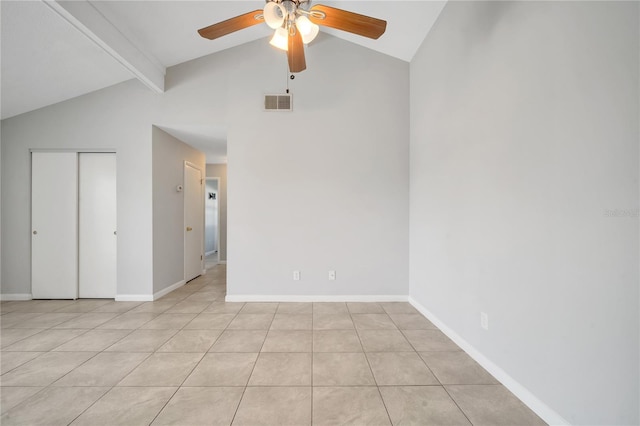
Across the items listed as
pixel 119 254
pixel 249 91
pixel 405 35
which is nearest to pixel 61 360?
pixel 119 254

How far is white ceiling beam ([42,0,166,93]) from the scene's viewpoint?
6.69 feet

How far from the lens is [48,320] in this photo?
8.93 feet

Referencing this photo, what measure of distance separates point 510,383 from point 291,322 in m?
1.94

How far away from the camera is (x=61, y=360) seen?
1977 mm

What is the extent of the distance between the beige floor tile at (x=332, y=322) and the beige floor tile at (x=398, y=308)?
22.9 inches

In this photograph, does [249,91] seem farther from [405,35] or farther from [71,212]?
[71,212]

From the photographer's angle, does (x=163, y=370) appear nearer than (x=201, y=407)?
No

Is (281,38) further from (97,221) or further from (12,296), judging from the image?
(12,296)

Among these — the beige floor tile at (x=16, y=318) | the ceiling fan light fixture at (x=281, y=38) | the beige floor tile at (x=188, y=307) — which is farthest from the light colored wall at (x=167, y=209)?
the ceiling fan light fixture at (x=281, y=38)

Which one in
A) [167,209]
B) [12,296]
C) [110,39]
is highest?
[110,39]

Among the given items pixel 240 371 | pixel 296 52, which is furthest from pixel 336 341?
pixel 296 52

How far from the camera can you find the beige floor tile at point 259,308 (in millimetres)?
2949

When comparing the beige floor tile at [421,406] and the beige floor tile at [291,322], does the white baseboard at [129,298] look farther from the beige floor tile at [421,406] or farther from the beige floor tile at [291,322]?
the beige floor tile at [421,406]

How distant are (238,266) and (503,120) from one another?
3240mm
